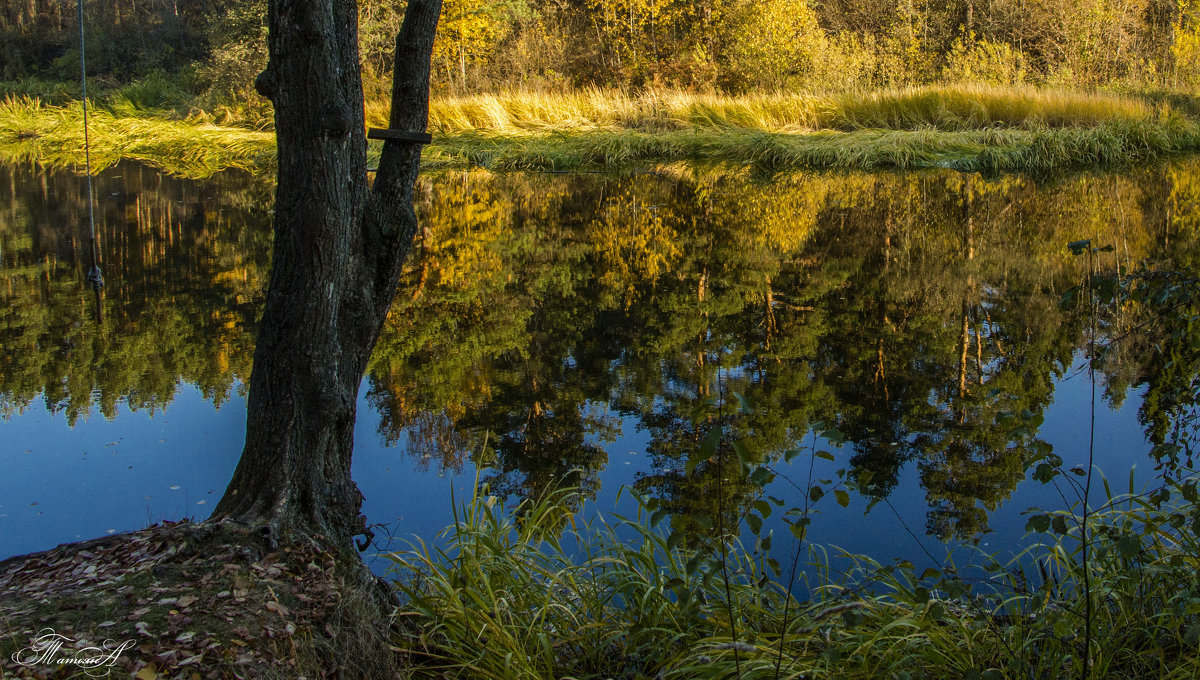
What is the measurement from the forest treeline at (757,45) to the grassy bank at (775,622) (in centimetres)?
1609

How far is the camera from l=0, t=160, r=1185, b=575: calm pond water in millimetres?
3576

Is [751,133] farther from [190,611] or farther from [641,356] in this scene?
[190,611]

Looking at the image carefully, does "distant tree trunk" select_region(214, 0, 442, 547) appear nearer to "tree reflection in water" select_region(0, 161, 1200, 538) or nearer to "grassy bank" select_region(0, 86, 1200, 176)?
"tree reflection in water" select_region(0, 161, 1200, 538)

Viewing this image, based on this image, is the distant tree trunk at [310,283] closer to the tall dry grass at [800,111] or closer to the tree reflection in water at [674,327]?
the tree reflection in water at [674,327]

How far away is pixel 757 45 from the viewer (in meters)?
19.3

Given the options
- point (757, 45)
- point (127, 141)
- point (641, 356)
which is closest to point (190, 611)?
point (641, 356)

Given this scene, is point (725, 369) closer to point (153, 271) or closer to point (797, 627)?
point (797, 627)

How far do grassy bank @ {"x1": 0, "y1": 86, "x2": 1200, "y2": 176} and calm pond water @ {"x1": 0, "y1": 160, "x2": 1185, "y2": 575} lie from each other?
3.43 metres

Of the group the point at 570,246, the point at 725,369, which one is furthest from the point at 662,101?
the point at 725,369

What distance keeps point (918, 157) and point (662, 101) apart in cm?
570

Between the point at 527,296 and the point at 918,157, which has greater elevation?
the point at 918,157

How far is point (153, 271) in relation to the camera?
292 inches

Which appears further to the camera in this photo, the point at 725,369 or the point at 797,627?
the point at 725,369

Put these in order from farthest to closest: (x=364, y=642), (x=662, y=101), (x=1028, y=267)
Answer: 1. (x=662, y=101)
2. (x=1028, y=267)
3. (x=364, y=642)
